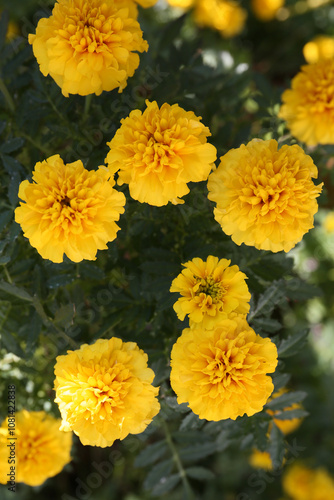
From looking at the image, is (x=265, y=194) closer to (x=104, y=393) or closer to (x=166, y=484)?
(x=104, y=393)

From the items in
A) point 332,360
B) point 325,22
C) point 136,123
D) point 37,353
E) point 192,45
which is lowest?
point 332,360

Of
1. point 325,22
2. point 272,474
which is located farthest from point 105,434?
point 325,22

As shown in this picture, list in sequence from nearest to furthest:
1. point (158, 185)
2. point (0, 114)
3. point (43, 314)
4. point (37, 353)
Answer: point (158, 185) < point (43, 314) < point (0, 114) < point (37, 353)

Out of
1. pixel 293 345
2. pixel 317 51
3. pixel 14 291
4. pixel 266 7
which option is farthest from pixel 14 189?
pixel 266 7

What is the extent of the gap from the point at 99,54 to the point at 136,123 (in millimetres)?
131

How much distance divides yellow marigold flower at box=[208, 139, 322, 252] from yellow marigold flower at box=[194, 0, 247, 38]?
1.57 meters

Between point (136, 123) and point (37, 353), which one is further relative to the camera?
point (37, 353)

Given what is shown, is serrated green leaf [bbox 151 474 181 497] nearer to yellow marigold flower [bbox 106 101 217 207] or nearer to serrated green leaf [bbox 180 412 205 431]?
serrated green leaf [bbox 180 412 205 431]

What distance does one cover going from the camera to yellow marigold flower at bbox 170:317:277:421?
759 millimetres

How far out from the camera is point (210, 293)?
80 cm

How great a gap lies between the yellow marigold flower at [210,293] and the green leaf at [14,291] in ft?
0.90

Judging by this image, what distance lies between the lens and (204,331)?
77 cm

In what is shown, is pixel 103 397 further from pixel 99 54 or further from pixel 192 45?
pixel 192 45

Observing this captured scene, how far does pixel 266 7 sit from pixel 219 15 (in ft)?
0.98
